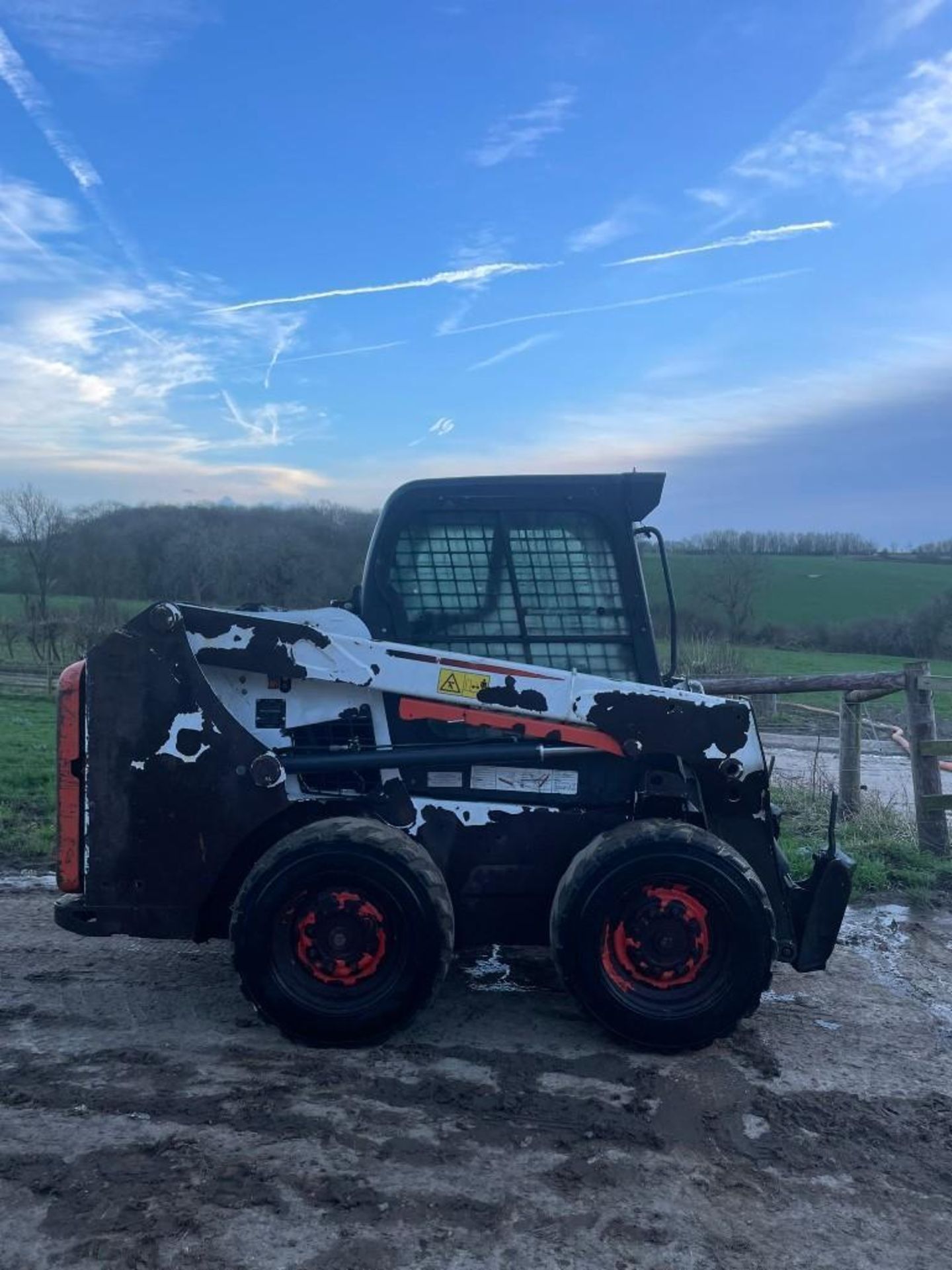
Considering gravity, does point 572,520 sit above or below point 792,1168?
above

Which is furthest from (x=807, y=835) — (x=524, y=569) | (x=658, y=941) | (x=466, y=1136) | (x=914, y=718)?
(x=466, y=1136)

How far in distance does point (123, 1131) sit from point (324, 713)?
181 centimetres

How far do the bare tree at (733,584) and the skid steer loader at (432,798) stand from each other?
3248 cm

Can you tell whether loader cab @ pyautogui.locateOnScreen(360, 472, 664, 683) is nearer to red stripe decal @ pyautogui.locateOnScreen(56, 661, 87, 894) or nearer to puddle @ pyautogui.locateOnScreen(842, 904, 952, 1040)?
red stripe decal @ pyautogui.locateOnScreen(56, 661, 87, 894)

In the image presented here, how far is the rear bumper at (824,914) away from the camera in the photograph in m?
4.54

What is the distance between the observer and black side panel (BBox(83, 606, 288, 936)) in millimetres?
4414

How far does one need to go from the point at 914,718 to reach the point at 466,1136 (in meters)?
5.90

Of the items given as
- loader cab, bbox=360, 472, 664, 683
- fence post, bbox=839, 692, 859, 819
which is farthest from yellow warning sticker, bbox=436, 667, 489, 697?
fence post, bbox=839, 692, 859, 819

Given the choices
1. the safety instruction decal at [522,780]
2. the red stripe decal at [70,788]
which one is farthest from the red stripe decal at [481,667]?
the red stripe decal at [70,788]

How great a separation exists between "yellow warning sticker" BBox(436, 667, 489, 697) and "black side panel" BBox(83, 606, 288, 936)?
898mm

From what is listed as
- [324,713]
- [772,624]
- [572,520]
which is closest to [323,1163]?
[324,713]

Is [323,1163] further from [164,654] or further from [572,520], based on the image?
[572,520]

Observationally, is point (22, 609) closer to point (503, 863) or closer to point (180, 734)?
point (180, 734)

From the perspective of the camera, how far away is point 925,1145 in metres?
3.60
